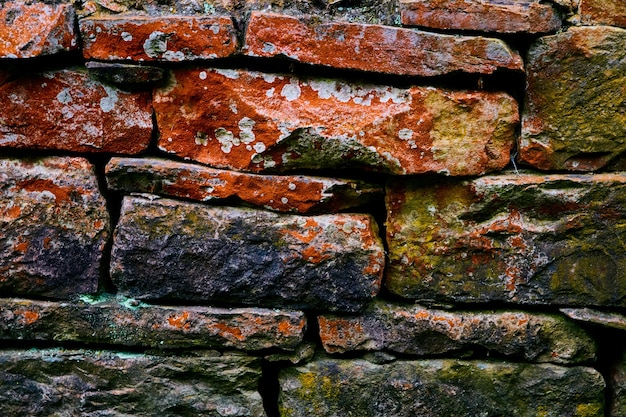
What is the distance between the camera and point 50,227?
197 centimetres

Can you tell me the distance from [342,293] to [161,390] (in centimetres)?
73

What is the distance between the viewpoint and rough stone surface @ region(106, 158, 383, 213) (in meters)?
1.92

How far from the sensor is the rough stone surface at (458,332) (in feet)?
6.67

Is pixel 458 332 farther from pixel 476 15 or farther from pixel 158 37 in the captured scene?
pixel 158 37

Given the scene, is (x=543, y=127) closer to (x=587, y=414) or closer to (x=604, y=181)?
(x=604, y=181)

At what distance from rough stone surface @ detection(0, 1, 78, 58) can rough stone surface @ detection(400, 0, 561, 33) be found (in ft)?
3.56

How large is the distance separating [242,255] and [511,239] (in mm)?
929

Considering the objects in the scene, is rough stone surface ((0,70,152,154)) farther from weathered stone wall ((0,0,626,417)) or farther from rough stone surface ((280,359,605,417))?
rough stone surface ((280,359,605,417))

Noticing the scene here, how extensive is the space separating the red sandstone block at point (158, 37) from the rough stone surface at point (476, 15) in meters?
0.59

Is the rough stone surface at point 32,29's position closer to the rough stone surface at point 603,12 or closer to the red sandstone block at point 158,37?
the red sandstone block at point 158,37

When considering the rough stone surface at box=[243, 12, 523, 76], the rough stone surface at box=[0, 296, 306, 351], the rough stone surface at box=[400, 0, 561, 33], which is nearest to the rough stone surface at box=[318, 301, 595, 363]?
the rough stone surface at box=[0, 296, 306, 351]

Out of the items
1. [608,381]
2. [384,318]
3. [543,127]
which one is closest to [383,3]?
[543,127]

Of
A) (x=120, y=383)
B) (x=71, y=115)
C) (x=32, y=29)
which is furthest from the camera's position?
(x=120, y=383)

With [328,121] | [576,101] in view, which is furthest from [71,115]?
[576,101]
